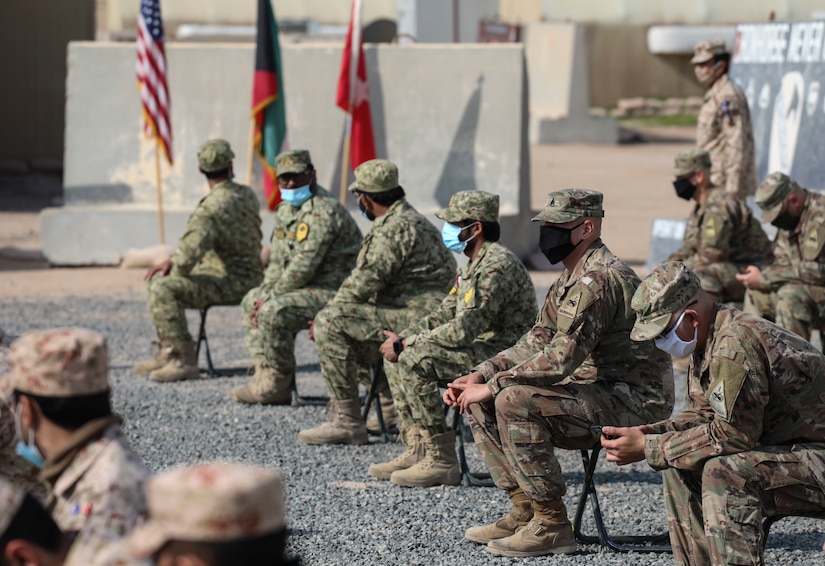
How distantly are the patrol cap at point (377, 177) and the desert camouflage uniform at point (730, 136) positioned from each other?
4247mm

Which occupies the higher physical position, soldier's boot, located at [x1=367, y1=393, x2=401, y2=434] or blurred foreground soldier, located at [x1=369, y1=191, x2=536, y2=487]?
blurred foreground soldier, located at [x1=369, y1=191, x2=536, y2=487]

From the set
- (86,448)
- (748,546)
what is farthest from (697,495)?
(86,448)

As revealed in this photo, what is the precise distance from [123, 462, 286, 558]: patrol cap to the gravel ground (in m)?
3.14

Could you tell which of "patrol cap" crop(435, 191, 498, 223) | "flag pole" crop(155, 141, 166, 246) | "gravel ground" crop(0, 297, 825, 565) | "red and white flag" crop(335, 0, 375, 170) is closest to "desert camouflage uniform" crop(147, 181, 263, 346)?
"gravel ground" crop(0, 297, 825, 565)

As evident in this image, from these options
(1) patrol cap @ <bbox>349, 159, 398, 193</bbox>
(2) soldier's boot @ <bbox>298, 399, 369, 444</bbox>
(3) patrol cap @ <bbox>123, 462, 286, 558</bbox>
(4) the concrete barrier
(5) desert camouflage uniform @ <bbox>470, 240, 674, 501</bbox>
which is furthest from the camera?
(4) the concrete barrier

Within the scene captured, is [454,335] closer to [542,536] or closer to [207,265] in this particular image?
[542,536]

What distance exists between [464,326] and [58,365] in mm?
3399

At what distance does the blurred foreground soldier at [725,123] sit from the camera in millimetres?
10719

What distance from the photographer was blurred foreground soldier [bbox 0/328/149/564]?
10.6 feet

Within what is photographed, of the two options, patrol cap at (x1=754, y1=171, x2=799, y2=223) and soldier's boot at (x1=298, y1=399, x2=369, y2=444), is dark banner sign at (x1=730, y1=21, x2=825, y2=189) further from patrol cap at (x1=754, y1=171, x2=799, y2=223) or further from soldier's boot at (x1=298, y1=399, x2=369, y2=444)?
soldier's boot at (x1=298, y1=399, x2=369, y2=444)

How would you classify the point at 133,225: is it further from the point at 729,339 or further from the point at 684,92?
the point at 684,92

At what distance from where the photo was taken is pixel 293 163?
26.8 feet

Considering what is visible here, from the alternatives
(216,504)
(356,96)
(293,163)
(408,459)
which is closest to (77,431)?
(216,504)

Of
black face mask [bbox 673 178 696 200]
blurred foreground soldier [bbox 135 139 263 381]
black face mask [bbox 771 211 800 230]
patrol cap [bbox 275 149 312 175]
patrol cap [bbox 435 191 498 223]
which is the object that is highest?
patrol cap [bbox 275 149 312 175]
